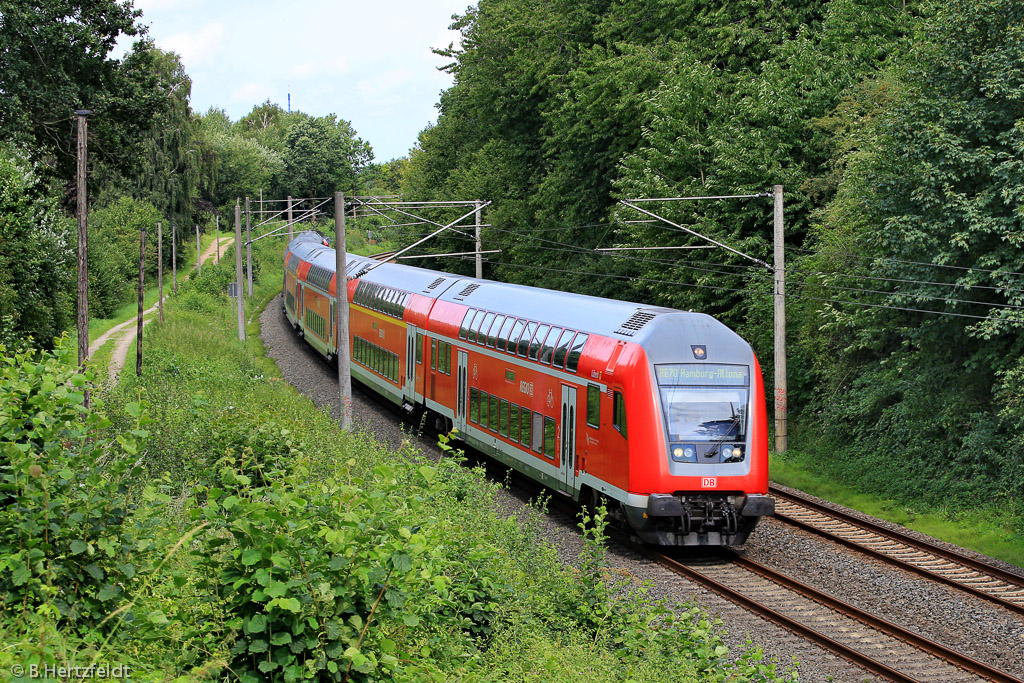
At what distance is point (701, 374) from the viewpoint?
14266mm

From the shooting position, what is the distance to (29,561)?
558 centimetres

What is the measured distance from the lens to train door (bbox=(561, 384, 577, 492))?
52.6 ft

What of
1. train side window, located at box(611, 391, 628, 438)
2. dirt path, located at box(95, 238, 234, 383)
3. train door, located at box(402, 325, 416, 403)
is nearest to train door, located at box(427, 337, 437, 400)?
train door, located at box(402, 325, 416, 403)

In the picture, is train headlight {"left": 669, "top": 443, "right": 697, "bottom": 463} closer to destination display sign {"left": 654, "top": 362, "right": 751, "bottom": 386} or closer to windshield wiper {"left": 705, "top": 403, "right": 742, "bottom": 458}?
windshield wiper {"left": 705, "top": 403, "right": 742, "bottom": 458}

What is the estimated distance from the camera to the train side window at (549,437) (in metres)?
16.8

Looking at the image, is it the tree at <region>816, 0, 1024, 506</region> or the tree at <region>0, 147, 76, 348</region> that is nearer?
the tree at <region>816, 0, 1024, 506</region>

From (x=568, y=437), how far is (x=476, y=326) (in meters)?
5.01

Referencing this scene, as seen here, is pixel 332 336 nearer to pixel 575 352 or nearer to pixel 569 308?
pixel 569 308

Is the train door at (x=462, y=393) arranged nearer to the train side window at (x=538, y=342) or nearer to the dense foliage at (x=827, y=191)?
the train side window at (x=538, y=342)

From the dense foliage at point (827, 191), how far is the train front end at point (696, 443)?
5.18 m

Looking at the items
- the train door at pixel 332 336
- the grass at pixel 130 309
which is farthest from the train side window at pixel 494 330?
the grass at pixel 130 309

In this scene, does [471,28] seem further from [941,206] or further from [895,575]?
[895,575]

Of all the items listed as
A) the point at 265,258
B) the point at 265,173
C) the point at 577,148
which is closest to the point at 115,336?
the point at 577,148

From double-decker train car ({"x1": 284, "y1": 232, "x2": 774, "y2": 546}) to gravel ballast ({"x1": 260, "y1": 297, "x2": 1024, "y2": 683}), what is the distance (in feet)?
2.40
